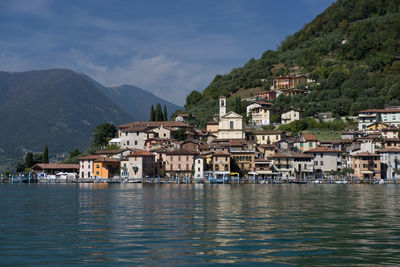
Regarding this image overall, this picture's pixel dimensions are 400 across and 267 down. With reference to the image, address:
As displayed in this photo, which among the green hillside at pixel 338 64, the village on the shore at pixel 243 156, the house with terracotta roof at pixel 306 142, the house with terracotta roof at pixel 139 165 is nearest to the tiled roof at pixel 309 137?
the house with terracotta roof at pixel 306 142

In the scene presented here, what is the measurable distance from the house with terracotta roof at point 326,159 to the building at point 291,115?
1724 centimetres

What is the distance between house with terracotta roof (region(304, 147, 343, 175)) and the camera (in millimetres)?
84312

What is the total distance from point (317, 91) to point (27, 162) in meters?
65.8

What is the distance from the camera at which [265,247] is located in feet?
62.1

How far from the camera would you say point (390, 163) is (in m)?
82.3

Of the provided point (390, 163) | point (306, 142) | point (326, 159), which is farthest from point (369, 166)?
point (306, 142)

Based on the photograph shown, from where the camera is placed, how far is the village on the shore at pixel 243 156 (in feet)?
270

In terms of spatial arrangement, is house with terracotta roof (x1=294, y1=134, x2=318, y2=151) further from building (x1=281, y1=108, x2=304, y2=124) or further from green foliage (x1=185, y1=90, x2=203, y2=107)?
green foliage (x1=185, y1=90, x2=203, y2=107)

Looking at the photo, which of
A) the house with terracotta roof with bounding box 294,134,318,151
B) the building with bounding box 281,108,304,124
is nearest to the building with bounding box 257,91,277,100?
the building with bounding box 281,108,304,124

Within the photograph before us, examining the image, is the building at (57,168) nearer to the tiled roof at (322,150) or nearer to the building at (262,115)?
the building at (262,115)

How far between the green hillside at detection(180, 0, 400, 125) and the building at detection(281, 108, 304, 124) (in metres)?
3.60

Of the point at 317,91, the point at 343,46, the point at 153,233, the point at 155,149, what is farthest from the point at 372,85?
the point at 153,233

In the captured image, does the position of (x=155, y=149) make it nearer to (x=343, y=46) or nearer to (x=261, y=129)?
(x=261, y=129)

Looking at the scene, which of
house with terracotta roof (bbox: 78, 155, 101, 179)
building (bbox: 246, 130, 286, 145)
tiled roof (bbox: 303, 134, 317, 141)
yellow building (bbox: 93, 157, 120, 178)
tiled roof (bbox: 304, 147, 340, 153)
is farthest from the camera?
building (bbox: 246, 130, 286, 145)
